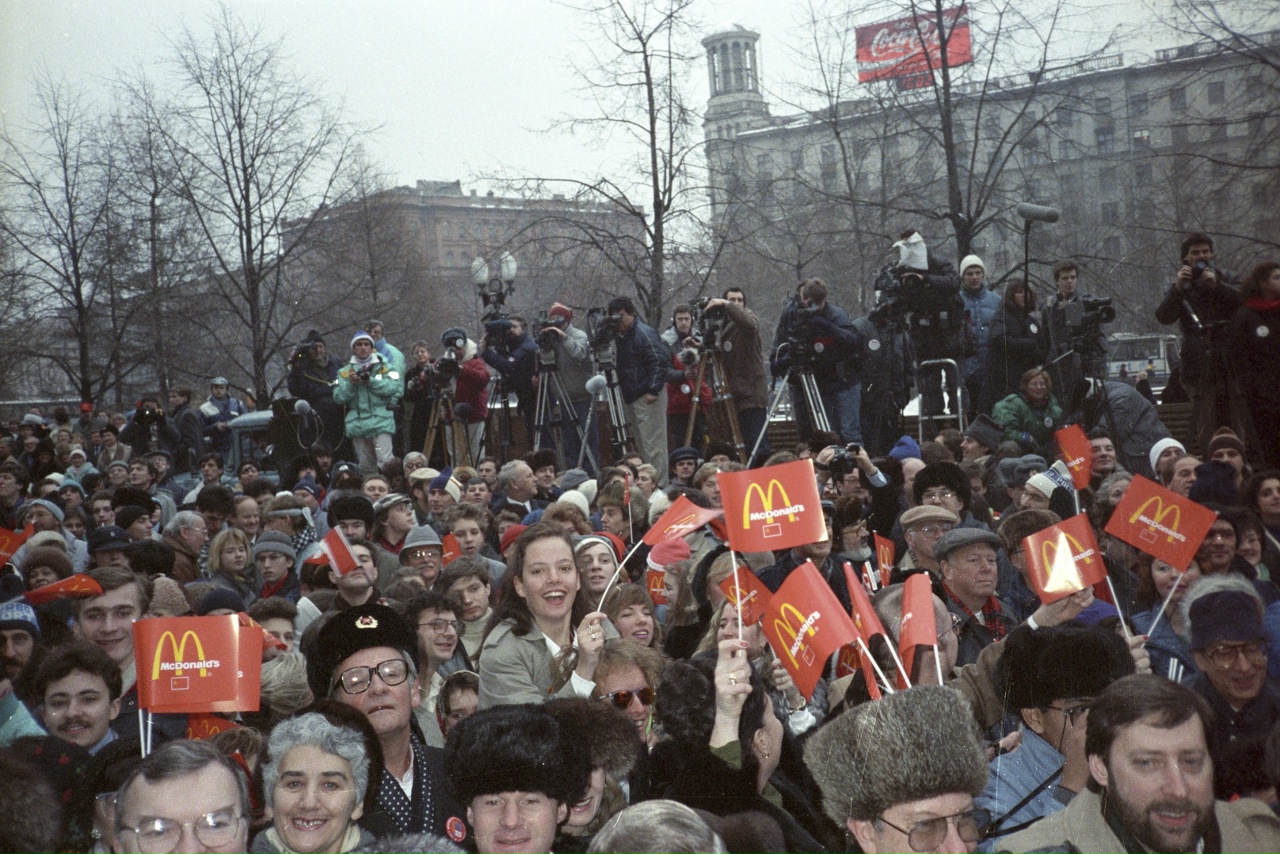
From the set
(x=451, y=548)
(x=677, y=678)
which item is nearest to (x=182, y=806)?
(x=677, y=678)

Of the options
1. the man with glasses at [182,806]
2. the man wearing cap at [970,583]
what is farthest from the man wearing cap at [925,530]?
the man with glasses at [182,806]

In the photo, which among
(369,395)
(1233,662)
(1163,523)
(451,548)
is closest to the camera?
(1233,662)

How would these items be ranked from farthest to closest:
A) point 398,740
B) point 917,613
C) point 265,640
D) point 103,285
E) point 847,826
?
point 103,285, point 265,640, point 917,613, point 398,740, point 847,826

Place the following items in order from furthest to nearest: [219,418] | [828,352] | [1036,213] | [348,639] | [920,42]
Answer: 1. [219,418]
2. [920,42]
3. [828,352]
4. [1036,213]
5. [348,639]

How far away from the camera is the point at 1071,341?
1026cm

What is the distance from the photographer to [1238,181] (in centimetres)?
349

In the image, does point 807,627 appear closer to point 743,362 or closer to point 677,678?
point 677,678

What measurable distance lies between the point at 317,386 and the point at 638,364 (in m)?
3.86

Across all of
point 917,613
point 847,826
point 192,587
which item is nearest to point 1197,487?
point 917,613

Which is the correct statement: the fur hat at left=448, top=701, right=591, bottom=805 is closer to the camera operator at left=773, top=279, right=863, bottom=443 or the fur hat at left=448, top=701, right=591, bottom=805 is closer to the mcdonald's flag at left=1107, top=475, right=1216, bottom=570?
the mcdonald's flag at left=1107, top=475, right=1216, bottom=570

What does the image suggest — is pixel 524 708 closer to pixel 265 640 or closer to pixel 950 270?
pixel 265 640

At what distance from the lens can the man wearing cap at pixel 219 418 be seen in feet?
56.3

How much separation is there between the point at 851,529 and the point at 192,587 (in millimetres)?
3490

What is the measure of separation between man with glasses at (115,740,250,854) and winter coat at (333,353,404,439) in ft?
33.5
